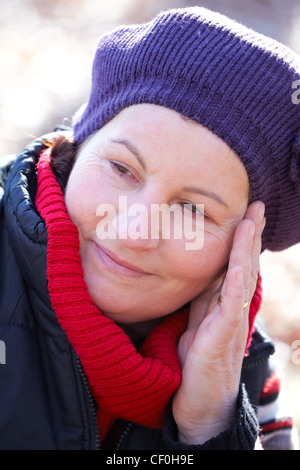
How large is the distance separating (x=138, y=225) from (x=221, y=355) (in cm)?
62

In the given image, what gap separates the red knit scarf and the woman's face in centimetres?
7

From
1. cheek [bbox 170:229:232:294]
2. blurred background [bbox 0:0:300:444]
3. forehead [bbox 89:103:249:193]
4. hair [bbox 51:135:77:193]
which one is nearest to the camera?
forehead [bbox 89:103:249:193]

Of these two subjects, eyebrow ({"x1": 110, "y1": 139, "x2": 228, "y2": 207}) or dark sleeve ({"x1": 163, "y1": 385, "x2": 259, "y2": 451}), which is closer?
eyebrow ({"x1": 110, "y1": 139, "x2": 228, "y2": 207})

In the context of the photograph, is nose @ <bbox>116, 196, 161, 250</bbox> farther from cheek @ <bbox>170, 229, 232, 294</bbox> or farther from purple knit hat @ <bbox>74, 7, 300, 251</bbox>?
purple knit hat @ <bbox>74, 7, 300, 251</bbox>

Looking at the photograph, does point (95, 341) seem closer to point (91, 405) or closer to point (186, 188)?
point (91, 405)


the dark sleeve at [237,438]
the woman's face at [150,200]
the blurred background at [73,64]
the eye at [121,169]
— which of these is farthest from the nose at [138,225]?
the blurred background at [73,64]

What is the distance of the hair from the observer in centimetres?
219

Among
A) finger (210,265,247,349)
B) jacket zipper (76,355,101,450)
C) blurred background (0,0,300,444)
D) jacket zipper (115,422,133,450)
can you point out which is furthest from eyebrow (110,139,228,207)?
blurred background (0,0,300,444)

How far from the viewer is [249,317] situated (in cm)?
235

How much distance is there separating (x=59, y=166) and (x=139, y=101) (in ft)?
1.40

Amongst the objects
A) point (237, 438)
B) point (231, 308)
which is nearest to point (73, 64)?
point (231, 308)

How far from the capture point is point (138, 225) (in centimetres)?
188

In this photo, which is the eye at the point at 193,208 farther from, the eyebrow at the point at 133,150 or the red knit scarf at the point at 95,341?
the red knit scarf at the point at 95,341
